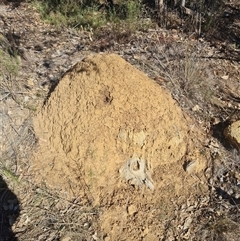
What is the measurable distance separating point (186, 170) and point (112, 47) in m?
1.89

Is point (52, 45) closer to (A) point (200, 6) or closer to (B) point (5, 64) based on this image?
(B) point (5, 64)

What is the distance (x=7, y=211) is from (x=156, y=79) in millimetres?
1880

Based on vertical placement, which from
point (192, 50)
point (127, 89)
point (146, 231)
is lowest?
point (146, 231)

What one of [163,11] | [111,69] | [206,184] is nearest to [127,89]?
[111,69]

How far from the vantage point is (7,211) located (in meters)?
2.94

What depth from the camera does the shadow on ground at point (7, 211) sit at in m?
2.82

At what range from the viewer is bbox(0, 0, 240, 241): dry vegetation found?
284 cm

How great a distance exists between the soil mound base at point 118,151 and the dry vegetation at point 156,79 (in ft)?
0.42

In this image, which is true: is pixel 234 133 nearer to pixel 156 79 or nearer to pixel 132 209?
pixel 156 79

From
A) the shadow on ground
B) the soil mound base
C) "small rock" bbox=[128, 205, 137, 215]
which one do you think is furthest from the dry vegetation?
"small rock" bbox=[128, 205, 137, 215]

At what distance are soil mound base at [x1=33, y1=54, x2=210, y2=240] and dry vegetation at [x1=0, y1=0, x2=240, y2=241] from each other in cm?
13

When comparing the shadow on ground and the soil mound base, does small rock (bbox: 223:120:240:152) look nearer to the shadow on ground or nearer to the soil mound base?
the soil mound base

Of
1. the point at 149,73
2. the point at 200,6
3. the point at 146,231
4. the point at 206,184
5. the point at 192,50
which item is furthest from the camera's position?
the point at 200,6

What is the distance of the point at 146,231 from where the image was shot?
2779 millimetres
